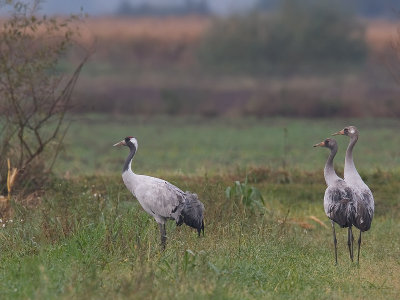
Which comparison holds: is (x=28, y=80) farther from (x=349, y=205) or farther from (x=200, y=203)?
(x=349, y=205)

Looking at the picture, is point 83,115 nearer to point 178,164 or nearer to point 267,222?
point 178,164

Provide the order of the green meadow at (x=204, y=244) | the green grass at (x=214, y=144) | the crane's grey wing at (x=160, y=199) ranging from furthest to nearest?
the green grass at (x=214, y=144) < the crane's grey wing at (x=160, y=199) < the green meadow at (x=204, y=244)

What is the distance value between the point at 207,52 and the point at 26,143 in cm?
3262

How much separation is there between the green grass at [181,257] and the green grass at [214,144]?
4.48 meters

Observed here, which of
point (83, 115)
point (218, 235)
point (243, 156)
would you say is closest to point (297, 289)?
point (218, 235)

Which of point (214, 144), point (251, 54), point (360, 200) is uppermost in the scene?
point (360, 200)

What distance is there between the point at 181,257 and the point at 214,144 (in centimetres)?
1599

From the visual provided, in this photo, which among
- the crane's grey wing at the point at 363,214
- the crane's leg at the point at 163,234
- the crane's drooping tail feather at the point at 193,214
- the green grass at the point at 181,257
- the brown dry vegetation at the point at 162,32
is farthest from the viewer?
the brown dry vegetation at the point at 162,32

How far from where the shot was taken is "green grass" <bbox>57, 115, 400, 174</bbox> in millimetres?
20500

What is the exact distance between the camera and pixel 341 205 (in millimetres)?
11352

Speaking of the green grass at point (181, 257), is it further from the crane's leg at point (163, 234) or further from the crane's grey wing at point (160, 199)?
the crane's grey wing at point (160, 199)

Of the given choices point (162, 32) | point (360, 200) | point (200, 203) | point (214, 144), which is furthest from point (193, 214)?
point (162, 32)

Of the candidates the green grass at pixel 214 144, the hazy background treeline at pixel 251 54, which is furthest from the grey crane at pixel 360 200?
the hazy background treeline at pixel 251 54

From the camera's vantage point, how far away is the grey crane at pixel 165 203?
11.6 meters
